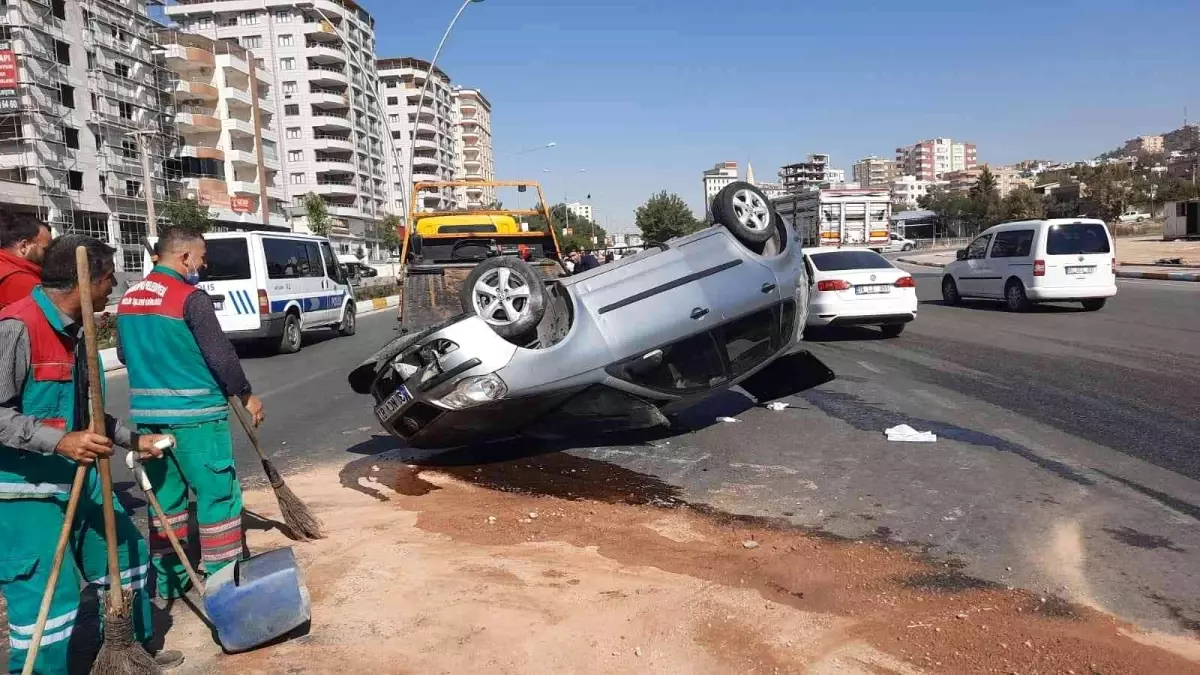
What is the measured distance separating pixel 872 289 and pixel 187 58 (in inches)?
2522

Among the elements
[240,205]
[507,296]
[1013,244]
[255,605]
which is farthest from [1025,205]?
[255,605]

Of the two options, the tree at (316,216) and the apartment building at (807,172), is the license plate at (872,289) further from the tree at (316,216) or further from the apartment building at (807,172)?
the apartment building at (807,172)

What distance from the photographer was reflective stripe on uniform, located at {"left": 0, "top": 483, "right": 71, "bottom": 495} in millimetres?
2783

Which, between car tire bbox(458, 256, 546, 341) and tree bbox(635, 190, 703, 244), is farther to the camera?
tree bbox(635, 190, 703, 244)

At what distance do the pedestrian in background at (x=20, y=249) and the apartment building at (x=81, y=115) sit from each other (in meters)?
36.8

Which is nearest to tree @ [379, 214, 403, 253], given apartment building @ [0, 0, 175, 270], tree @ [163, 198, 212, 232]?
apartment building @ [0, 0, 175, 270]

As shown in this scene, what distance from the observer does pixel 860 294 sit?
1247 cm

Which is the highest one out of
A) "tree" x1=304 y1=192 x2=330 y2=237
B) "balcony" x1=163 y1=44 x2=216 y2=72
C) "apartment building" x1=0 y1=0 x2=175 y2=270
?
"balcony" x1=163 y1=44 x2=216 y2=72

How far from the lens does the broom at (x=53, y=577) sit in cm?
272

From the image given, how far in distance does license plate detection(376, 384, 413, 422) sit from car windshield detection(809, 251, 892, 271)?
8.70 m

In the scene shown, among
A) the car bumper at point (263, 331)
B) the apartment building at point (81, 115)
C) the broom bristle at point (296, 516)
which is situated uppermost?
the apartment building at point (81, 115)

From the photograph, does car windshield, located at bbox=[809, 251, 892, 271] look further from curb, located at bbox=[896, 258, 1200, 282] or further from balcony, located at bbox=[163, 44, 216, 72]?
balcony, located at bbox=[163, 44, 216, 72]

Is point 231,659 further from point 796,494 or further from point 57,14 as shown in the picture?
point 57,14

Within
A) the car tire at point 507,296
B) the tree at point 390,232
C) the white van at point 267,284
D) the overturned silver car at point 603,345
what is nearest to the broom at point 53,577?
the overturned silver car at point 603,345
